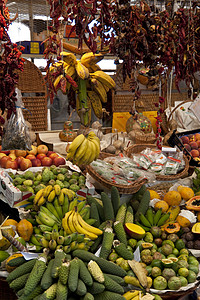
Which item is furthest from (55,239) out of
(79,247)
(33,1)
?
(33,1)

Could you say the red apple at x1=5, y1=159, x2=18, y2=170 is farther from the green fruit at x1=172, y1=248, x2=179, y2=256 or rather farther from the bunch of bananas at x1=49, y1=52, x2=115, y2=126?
the green fruit at x1=172, y1=248, x2=179, y2=256

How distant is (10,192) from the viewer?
7.89ft

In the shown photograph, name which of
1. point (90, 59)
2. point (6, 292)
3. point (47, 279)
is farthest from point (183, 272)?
point (90, 59)

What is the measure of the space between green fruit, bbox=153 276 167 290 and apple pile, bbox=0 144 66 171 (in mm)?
1558

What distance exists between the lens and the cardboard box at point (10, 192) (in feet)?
7.71

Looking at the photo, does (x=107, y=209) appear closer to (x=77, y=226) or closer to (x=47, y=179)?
(x=77, y=226)

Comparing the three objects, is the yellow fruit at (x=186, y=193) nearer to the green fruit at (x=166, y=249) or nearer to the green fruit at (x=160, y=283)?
the green fruit at (x=166, y=249)

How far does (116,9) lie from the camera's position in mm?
3051

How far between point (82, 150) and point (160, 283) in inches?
43.1

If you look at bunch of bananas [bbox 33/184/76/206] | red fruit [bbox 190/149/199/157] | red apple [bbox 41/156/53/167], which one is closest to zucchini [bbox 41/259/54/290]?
bunch of bananas [bbox 33/184/76/206]

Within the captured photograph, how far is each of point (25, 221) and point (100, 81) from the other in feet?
5.99

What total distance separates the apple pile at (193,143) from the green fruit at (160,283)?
1.86 metres

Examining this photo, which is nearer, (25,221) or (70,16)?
(25,221)

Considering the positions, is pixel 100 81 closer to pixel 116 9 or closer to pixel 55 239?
pixel 116 9
